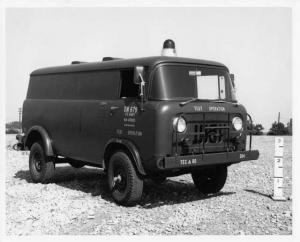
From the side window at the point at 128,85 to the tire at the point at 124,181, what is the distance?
1.01 meters

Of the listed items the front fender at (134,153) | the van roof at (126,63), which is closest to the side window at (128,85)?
the van roof at (126,63)

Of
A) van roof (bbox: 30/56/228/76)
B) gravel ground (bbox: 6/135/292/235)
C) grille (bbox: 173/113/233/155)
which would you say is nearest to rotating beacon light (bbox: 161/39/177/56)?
van roof (bbox: 30/56/228/76)

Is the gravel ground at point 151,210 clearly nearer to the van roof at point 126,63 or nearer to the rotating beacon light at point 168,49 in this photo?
the van roof at point 126,63

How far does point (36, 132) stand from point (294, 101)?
18.0ft

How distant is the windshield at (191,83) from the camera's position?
700 cm

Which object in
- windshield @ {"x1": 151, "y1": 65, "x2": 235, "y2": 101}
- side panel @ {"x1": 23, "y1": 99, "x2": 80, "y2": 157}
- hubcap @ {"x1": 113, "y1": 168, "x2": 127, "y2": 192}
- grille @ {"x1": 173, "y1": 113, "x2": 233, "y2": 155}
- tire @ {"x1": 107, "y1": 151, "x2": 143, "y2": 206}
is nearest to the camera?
grille @ {"x1": 173, "y1": 113, "x2": 233, "y2": 155}

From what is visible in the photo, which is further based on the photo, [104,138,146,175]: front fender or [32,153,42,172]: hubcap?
[32,153,42,172]: hubcap

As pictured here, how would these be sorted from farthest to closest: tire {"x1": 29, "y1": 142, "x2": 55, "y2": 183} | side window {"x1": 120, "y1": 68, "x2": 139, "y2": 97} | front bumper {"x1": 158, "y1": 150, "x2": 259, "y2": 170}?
1. tire {"x1": 29, "y1": 142, "x2": 55, "y2": 183}
2. side window {"x1": 120, "y1": 68, "x2": 139, "y2": 97}
3. front bumper {"x1": 158, "y1": 150, "x2": 259, "y2": 170}

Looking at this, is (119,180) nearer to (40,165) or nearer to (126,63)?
(126,63)

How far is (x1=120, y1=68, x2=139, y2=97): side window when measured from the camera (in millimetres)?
7523

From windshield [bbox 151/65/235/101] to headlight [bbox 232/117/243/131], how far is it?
53 cm

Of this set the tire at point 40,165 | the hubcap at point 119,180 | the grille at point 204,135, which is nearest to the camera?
the grille at point 204,135

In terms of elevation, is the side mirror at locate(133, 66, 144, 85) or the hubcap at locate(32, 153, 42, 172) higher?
the side mirror at locate(133, 66, 144, 85)

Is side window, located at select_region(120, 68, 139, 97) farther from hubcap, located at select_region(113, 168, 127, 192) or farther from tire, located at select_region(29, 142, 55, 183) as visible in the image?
tire, located at select_region(29, 142, 55, 183)
